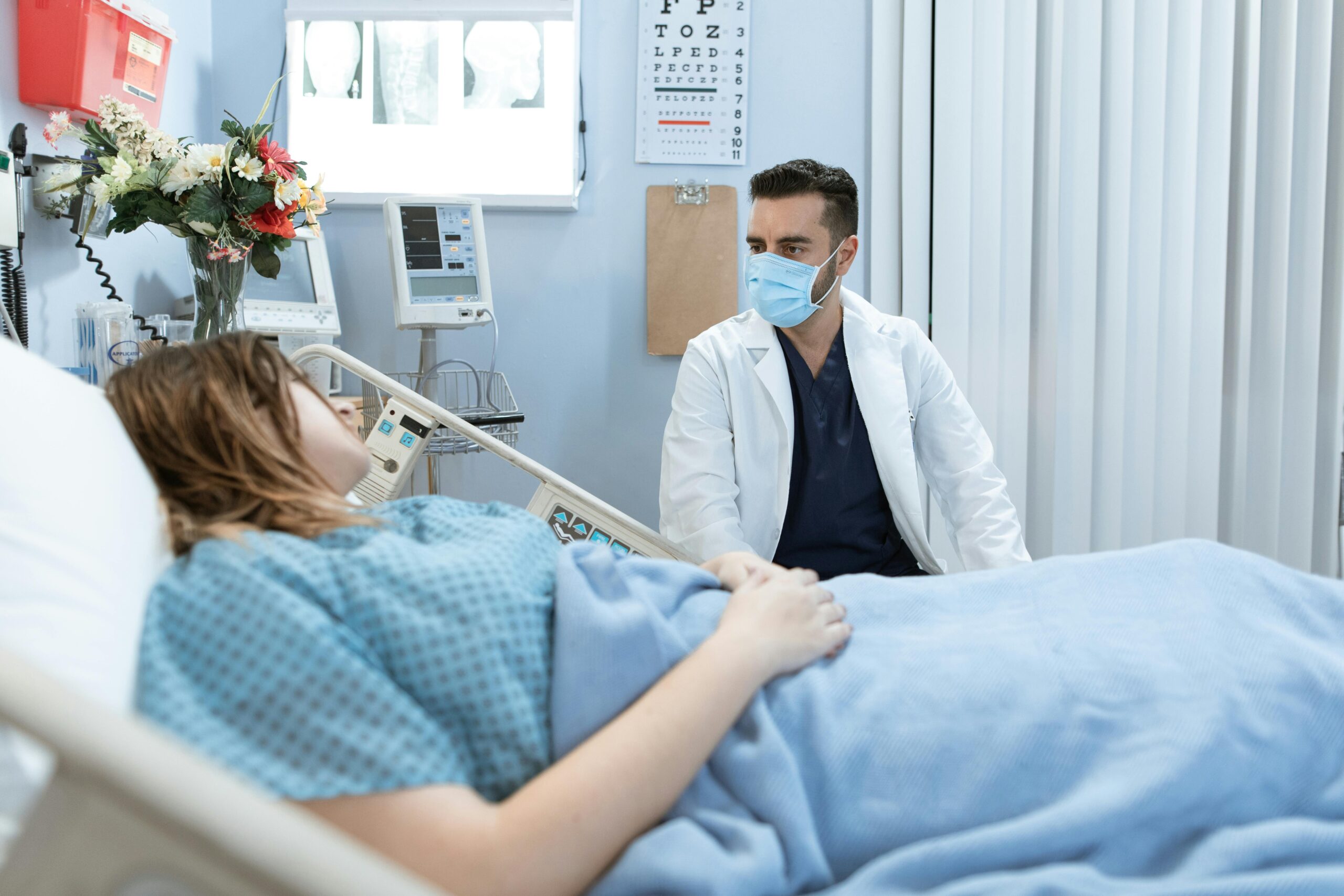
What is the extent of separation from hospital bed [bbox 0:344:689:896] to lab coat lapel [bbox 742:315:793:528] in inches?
63.9

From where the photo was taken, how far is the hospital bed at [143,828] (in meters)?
0.36

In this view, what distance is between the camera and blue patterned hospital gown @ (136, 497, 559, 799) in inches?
24.8

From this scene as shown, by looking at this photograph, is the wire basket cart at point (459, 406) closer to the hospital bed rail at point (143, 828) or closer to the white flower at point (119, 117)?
the white flower at point (119, 117)

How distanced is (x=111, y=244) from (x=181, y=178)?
0.58m

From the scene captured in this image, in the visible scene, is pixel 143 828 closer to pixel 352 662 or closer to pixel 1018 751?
pixel 352 662

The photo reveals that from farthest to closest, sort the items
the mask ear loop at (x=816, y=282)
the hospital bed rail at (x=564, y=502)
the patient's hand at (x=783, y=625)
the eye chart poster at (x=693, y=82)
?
the eye chart poster at (x=693, y=82), the mask ear loop at (x=816, y=282), the hospital bed rail at (x=564, y=502), the patient's hand at (x=783, y=625)

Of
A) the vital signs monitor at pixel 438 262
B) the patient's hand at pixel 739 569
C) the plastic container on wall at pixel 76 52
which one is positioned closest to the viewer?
the patient's hand at pixel 739 569

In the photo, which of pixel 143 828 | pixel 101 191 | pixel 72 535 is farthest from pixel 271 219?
pixel 143 828

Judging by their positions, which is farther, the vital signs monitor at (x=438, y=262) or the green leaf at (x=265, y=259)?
the vital signs monitor at (x=438, y=262)

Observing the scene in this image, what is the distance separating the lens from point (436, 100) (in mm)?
2699

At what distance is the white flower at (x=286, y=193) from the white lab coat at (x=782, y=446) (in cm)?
87

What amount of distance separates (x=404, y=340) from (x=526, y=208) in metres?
0.53

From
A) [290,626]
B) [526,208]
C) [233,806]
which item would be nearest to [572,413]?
[526,208]

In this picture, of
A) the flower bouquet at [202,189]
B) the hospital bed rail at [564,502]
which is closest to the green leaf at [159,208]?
the flower bouquet at [202,189]
